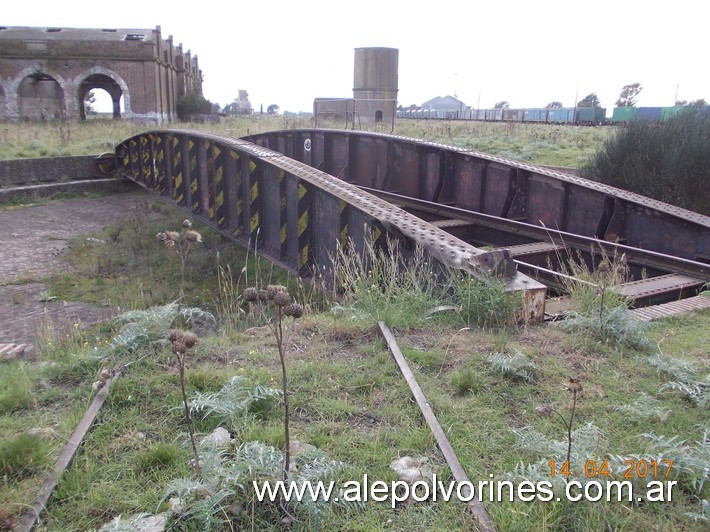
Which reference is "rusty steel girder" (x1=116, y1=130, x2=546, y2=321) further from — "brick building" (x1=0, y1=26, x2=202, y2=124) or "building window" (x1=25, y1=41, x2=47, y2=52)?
"building window" (x1=25, y1=41, x2=47, y2=52)

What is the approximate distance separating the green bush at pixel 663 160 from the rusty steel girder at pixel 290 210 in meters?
5.63

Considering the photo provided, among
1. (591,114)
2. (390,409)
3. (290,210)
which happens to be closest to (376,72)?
(591,114)

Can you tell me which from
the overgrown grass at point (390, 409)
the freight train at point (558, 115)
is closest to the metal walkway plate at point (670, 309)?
the overgrown grass at point (390, 409)

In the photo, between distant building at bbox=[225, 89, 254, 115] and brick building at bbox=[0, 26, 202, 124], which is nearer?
brick building at bbox=[0, 26, 202, 124]

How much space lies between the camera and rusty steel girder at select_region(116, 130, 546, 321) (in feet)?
16.2

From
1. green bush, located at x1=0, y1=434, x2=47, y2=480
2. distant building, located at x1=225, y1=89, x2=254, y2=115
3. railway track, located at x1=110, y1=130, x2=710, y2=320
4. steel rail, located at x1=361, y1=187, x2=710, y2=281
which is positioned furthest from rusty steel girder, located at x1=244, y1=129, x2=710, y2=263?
distant building, located at x1=225, y1=89, x2=254, y2=115

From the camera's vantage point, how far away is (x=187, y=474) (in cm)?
267

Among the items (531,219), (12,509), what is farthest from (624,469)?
(531,219)

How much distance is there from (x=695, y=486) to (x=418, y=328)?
2279 millimetres

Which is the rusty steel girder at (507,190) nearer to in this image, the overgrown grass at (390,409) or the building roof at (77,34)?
the overgrown grass at (390,409)

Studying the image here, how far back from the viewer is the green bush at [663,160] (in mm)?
9742

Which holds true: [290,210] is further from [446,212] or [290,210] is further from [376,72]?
[376,72]

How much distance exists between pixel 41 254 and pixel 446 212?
7.71 m

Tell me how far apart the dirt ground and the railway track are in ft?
8.26
